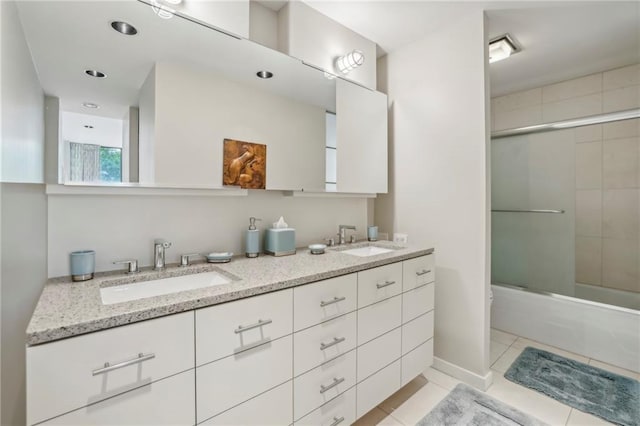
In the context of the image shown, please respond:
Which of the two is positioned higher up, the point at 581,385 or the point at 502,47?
the point at 502,47

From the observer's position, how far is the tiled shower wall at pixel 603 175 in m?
2.63

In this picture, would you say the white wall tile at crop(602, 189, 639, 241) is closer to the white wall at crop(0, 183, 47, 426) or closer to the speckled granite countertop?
the speckled granite countertop

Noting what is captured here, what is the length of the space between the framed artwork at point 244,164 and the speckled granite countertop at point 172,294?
1.46 feet

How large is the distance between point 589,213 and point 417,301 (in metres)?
2.51

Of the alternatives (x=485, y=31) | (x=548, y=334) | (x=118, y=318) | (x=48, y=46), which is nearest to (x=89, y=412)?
(x=118, y=318)

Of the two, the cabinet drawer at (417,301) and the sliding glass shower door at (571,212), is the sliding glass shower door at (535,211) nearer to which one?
the sliding glass shower door at (571,212)

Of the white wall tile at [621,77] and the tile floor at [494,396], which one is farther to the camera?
the white wall tile at [621,77]

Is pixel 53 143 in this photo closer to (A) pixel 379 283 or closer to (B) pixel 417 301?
(A) pixel 379 283

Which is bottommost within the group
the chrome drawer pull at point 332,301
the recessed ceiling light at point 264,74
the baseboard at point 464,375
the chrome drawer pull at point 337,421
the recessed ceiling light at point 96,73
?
the baseboard at point 464,375

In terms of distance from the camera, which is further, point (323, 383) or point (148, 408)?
point (323, 383)

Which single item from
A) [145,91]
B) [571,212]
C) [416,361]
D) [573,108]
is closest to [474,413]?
[416,361]

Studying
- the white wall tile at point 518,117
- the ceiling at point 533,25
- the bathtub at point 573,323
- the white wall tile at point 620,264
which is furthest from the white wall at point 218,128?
the white wall tile at point 620,264

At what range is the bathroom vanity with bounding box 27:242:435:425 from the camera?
76 cm

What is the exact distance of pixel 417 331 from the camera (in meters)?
1.80
